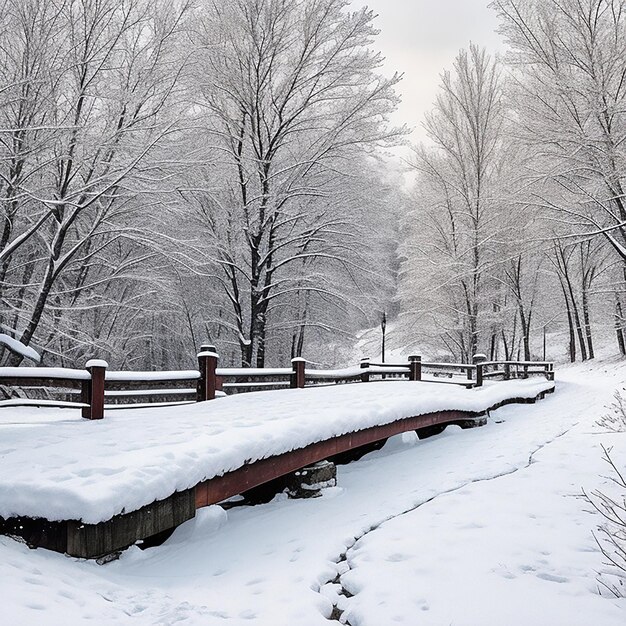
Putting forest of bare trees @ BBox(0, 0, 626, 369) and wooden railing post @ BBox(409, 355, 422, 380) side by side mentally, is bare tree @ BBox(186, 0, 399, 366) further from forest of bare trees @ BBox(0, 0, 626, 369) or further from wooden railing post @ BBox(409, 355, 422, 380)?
wooden railing post @ BBox(409, 355, 422, 380)

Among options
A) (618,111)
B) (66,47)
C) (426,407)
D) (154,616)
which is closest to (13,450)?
(154,616)

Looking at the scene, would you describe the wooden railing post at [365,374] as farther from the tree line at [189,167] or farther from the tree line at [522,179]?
the tree line at [522,179]

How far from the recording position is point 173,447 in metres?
5.00

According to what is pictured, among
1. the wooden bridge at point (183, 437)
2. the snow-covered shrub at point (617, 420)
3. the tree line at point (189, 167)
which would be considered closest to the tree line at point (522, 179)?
the tree line at point (189, 167)

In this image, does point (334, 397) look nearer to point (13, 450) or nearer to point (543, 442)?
point (543, 442)

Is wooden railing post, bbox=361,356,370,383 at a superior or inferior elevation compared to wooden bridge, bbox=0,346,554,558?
superior

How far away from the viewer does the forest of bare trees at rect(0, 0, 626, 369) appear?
1102cm

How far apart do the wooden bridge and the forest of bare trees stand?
2.32 metres

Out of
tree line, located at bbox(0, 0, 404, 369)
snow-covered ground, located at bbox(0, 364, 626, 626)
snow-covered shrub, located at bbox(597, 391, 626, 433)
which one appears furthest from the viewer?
tree line, located at bbox(0, 0, 404, 369)

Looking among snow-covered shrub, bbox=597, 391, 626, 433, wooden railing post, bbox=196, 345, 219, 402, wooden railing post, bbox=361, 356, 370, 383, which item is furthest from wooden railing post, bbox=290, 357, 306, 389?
snow-covered shrub, bbox=597, 391, 626, 433

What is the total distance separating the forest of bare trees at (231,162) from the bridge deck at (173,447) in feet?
10.7

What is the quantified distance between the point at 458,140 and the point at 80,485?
22919 millimetres

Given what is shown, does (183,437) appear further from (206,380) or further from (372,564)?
(206,380)

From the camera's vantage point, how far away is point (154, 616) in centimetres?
318
